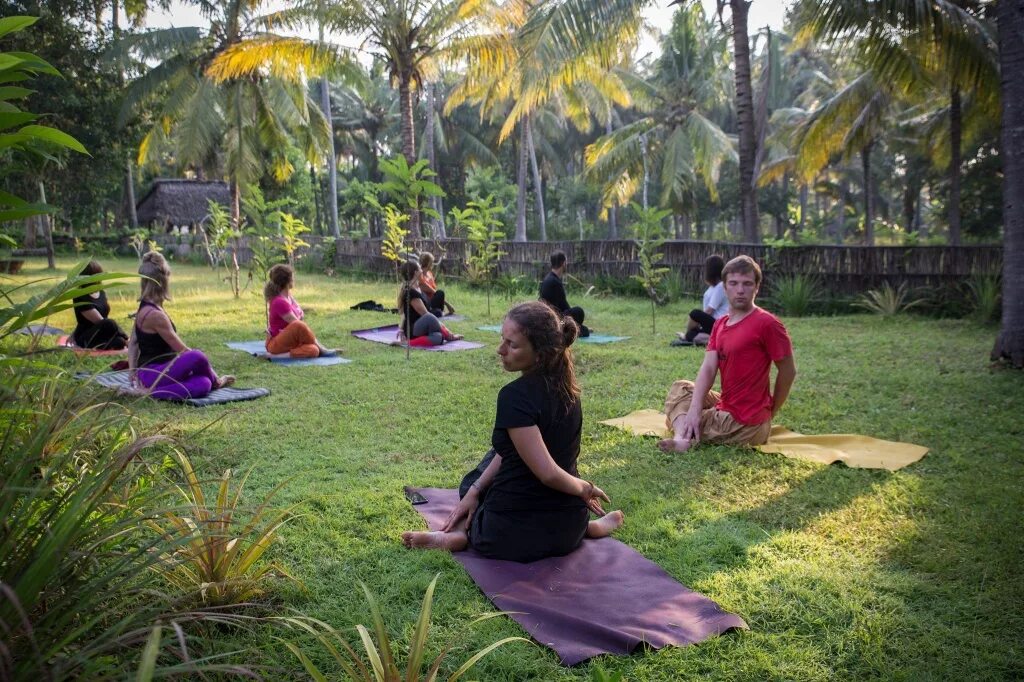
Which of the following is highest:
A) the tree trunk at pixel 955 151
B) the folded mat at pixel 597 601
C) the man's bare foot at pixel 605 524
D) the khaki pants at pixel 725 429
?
the tree trunk at pixel 955 151

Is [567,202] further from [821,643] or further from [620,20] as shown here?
[821,643]

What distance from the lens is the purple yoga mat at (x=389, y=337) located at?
9711 millimetres

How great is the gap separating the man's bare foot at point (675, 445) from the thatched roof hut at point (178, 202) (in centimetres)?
3282

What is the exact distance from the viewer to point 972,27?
38.5ft

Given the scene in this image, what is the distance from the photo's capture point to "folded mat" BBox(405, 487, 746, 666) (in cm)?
289

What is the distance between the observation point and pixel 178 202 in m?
35.1

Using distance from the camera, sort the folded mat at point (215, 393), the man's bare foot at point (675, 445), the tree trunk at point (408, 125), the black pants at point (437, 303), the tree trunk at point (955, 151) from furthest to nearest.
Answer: the tree trunk at point (408, 125) < the tree trunk at point (955, 151) < the black pants at point (437, 303) < the folded mat at point (215, 393) < the man's bare foot at point (675, 445)

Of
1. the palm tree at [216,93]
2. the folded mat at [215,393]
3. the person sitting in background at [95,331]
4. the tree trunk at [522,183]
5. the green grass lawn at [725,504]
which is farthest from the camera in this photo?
the tree trunk at [522,183]

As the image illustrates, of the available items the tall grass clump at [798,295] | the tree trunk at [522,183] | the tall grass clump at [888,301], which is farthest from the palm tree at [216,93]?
the tall grass clump at [888,301]

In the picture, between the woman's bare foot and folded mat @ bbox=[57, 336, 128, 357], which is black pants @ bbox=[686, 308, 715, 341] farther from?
folded mat @ bbox=[57, 336, 128, 357]

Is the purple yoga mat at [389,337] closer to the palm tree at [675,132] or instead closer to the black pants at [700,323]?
the black pants at [700,323]

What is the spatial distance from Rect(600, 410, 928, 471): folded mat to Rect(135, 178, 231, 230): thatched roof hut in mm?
32906

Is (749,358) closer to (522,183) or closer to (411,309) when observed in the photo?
(411,309)

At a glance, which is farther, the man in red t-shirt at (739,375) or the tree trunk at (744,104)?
the tree trunk at (744,104)
